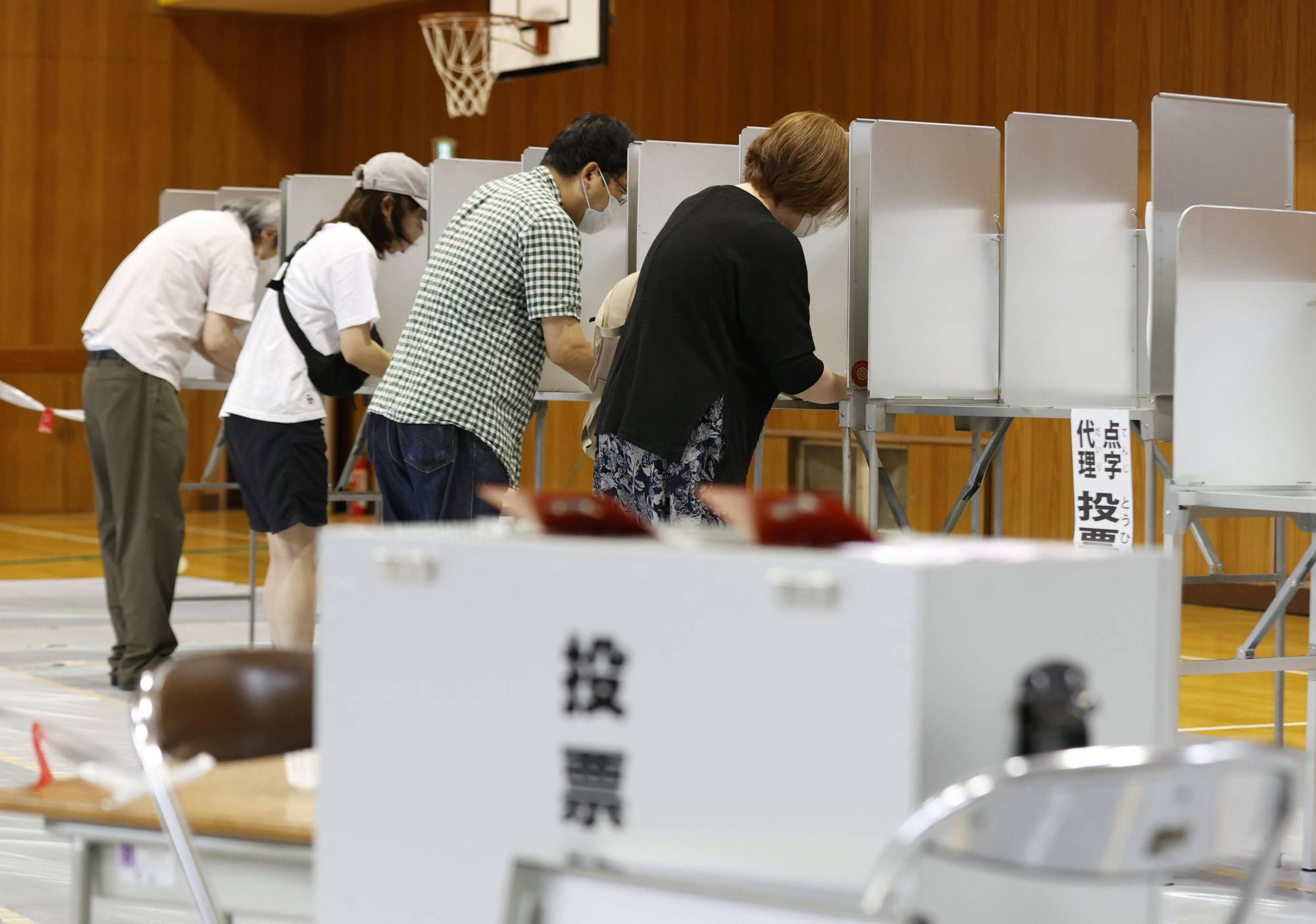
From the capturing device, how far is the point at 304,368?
395 centimetres

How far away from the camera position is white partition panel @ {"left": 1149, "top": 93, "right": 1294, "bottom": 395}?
11.0 feet

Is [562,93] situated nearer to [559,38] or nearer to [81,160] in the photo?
[559,38]

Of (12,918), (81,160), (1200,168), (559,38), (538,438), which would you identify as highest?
(559,38)

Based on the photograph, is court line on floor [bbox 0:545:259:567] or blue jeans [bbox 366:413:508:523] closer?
blue jeans [bbox 366:413:508:523]

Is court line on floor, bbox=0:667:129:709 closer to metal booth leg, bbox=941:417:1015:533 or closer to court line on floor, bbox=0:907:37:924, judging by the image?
court line on floor, bbox=0:907:37:924

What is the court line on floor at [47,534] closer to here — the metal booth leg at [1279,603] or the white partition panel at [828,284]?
the white partition panel at [828,284]

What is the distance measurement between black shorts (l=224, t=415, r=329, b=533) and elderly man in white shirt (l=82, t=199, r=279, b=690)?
1.61 ft

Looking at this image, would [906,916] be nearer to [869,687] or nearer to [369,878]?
[869,687]

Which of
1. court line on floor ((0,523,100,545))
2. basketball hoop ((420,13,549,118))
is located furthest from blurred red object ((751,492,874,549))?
court line on floor ((0,523,100,545))

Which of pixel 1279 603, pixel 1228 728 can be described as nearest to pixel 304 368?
pixel 1279 603

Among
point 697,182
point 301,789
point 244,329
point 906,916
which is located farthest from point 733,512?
point 244,329

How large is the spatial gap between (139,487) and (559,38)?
4.08 metres

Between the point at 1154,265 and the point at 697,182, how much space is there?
1157 mm

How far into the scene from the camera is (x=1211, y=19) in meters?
6.82
